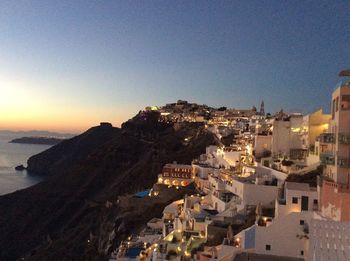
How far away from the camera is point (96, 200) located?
71375 mm

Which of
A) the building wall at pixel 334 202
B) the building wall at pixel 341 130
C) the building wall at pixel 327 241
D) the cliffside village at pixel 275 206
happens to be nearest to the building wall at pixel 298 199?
the cliffside village at pixel 275 206

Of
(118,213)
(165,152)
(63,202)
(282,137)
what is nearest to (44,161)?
(63,202)

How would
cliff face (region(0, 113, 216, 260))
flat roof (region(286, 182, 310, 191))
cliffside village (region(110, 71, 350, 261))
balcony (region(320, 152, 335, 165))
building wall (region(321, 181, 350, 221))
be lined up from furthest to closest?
cliff face (region(0, 113, 216, 260)) < flat roof (region(286, 182, 310, 191)) < balcony (region(320, 152, 335, 165)) < cliffside village (region(110, 71, 350, 261)) < building wall (region(321, 181, 350, 221))

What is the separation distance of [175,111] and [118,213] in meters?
69.9

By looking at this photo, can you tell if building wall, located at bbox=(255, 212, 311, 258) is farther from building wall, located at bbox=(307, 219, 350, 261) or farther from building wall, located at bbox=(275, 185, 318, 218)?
building wall, located at bbox=(307, 219, 350, 261)

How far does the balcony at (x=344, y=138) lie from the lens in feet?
66.1

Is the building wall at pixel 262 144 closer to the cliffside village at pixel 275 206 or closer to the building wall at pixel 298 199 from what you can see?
the cliffside village at pixel 275 206

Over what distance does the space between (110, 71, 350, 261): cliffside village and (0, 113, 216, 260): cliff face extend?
12.1 meters

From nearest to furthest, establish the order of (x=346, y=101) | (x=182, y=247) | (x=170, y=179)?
(x=346, y=101) < (x=182, y=247) < (x=170, y=179)

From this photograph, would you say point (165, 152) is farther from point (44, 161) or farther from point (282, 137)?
point (44, 161)

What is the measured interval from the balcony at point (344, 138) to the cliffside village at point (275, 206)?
0.03 m

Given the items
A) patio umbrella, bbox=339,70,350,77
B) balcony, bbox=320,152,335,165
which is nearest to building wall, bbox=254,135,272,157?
balcony, bbox=320,152,335,165

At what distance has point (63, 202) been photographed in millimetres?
84375

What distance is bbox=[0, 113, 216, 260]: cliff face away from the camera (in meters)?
46.5
